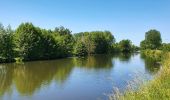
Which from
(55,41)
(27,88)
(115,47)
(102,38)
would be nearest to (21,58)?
(55,41)

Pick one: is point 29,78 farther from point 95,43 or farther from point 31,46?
point 95,43

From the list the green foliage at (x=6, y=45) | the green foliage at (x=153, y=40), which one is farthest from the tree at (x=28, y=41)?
the green foliage at (x=153, y=40)

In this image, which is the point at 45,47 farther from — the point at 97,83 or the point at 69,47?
the point at 97,83

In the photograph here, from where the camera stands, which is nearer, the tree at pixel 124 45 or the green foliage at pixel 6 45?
the green foliage at pixel 6 45

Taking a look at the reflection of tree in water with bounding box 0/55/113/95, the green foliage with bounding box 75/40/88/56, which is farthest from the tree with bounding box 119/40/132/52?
the reflection of tree in water with bounding box 0/55/113/95

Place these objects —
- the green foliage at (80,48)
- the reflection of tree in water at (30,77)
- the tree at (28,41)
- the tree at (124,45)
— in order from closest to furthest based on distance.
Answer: the reflection of tree in water at (30,77), the tree at (28,41), the green foliage at (80,48), the tree at (124,45)

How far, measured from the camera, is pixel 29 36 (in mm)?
66562

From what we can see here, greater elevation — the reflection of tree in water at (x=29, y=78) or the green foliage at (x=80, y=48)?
the green foliage at (x=80, y=48)

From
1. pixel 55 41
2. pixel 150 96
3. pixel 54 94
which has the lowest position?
pixel 54 94

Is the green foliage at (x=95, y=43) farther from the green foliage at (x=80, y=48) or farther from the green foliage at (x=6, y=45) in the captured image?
the green foliage at (x=6, y=45)

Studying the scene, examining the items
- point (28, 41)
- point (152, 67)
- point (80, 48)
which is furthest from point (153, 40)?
point (152, 67)

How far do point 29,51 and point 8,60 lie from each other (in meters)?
6.79

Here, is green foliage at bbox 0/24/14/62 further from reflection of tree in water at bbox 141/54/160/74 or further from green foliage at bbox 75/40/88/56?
green foliage at bbox 75/40/88/56

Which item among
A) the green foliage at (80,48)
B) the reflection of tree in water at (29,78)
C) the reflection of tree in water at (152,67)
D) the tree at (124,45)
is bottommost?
the reflection of tree in water at (29,78)
